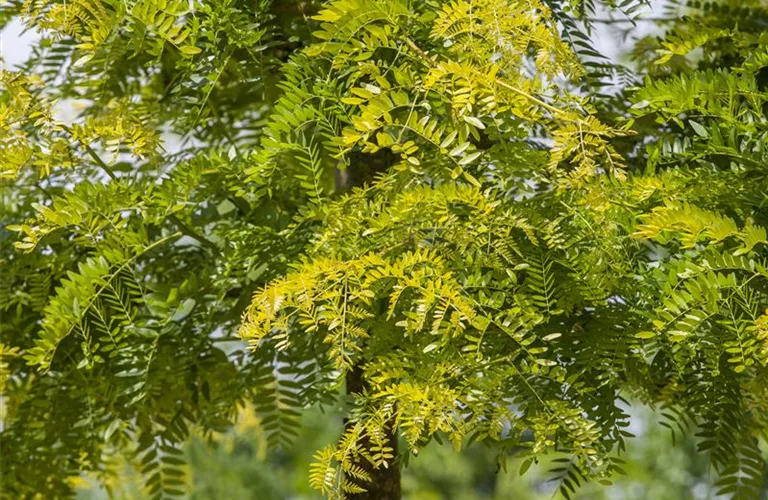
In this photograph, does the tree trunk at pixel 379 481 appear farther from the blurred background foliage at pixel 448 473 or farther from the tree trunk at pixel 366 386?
the blurred background foliage at pixel 448 473

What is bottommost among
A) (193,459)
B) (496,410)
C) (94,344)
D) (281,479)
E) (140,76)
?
(281,479)

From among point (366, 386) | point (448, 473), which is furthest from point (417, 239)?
point (448, 473)

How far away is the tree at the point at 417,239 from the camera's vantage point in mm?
726

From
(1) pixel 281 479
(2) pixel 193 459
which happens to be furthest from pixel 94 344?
(1) pixel 281 479

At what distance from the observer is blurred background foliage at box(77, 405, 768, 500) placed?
12.0 feet

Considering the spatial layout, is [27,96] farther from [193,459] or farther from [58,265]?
[193,459]

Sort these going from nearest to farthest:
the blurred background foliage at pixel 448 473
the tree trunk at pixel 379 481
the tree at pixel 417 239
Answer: the tree at pixel 417 239
the tree trunk at pixel 379 481
the blurred background foliage at pixel 448 473

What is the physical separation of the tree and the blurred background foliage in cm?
221

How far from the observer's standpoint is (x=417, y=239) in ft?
2.51

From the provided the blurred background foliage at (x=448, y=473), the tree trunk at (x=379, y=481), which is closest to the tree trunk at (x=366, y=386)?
the tree trunk at (x=379, y=481)

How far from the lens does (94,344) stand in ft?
3.18

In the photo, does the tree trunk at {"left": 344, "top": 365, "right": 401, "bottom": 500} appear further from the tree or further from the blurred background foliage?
the blurred background foliage

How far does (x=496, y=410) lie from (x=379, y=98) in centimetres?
25

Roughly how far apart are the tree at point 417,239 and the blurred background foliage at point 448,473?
2.21 meters
